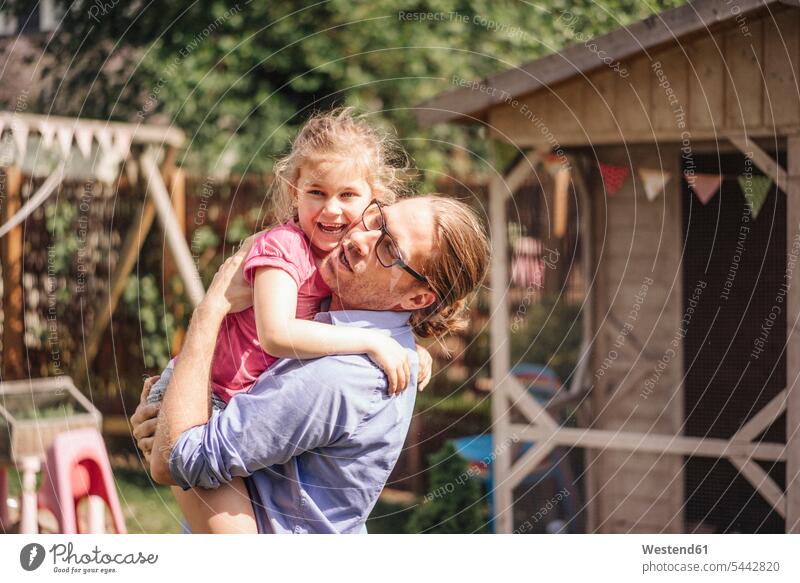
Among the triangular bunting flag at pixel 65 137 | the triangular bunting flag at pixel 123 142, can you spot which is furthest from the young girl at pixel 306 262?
the triangular bunting flag at pixel 123 142

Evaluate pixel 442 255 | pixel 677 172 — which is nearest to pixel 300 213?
pixel 442 255

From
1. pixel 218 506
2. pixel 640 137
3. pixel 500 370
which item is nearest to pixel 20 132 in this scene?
pixel 500 370

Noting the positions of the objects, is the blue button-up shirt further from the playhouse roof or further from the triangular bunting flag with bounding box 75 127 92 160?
the triangular bunting flag with bounding box 75 127 92 160

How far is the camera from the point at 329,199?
6.26 ft

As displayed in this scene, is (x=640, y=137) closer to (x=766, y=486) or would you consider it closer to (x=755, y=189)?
(x=755, y=189)

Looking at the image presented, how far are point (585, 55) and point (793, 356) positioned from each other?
1489 mm

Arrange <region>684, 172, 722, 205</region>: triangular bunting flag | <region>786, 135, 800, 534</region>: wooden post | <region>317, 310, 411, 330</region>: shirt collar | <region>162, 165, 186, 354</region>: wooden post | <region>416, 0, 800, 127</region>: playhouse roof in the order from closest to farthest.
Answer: <region>317, 310, 411, 330</region>: shirt collar < <region>416, 0, 800, 127</region>: playhouse roof < <region>786, 135, 800, 534</region>: wooden post < <region>684, 172, 722, 205</region>: triangular bunting flag < <region>162, 165, 186, 354</region>: wooden post

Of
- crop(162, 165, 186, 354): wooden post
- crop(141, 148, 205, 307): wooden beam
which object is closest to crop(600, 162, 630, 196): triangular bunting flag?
crop(141, 148, 205, 307): wooden beam

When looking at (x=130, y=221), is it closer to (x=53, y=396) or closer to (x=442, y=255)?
(x=53, y=396)

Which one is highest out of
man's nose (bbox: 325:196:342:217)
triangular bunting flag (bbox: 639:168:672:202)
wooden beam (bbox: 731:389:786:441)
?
triangular bunting flag (bbox: 639:168:672:202)

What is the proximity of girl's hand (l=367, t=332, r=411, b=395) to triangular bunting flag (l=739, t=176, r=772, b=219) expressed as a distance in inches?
106

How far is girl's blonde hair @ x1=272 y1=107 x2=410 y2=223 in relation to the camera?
1934 millimetres

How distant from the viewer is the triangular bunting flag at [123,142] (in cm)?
553
